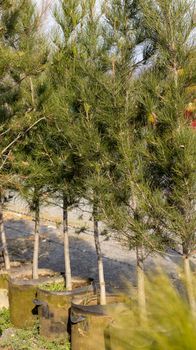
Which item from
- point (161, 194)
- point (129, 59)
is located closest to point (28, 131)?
point (129, 59)

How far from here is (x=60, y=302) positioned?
4125mm

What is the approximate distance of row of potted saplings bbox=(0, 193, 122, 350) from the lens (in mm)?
3639

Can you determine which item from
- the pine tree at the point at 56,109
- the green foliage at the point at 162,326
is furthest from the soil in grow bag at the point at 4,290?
the green foliage at the point at 162,326

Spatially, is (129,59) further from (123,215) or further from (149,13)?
(123,215)

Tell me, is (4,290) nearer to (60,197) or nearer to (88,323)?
(60,197)

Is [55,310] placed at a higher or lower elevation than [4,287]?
lower

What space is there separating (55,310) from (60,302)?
0.08m

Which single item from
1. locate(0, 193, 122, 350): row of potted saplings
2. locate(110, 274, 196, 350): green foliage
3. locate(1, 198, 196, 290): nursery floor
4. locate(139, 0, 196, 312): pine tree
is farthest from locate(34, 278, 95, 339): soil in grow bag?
locate(110, 274, 196, 350): green foliage

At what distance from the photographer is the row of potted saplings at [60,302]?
11.9 ft

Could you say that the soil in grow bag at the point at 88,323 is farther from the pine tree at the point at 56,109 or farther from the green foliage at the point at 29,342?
the pine tree at the point at 56,109

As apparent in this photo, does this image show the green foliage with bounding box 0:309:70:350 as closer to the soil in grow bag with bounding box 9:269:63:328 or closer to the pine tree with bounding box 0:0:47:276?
the soil in grow bag with bounding box 9:269:63:328

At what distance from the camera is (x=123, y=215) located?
331 centimetres

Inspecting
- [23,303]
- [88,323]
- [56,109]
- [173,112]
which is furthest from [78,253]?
[173,112]

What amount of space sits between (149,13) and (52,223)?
673cm
